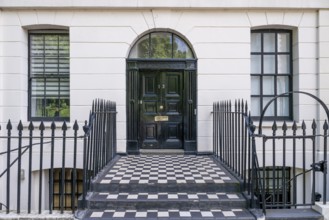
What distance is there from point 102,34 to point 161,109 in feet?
8.18

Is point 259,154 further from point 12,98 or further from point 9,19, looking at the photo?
point 9,19

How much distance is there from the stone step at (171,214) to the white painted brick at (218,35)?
16.2ft

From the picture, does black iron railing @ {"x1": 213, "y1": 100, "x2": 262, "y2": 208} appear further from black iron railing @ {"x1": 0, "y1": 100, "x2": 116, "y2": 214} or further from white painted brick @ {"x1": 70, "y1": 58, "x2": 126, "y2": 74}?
white painted brick @ {"x1": 70, "y1": 58, "x2": 126, "y2": 74}

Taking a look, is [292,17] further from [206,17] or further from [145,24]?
[145,24]

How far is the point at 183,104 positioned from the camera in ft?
28.7

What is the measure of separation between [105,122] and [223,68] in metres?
3.55

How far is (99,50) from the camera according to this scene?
27.8ft

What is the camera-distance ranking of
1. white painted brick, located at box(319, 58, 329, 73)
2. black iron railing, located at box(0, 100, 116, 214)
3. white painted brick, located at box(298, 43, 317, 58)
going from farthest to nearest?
white painted brick, located at box(298, 43, 317, 58)
white painted brick, located at box(319, 58, 329, 73)
black iron railing, located at box(0, 100, 116, 214)

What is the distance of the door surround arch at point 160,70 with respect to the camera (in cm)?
861

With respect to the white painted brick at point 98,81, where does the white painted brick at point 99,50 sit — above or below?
above

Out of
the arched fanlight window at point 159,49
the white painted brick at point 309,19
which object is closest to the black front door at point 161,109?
the arched fanlight window at point 159,49

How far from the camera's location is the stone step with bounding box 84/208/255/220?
4551mm

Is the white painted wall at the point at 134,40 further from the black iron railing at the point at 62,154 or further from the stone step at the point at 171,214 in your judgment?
the stone step at the point at 171,214

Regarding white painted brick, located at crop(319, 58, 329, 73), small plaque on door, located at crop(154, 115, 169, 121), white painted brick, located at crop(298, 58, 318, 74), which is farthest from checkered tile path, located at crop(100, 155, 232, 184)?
white painted brick, located at crop(319, 58, 329, 73)
